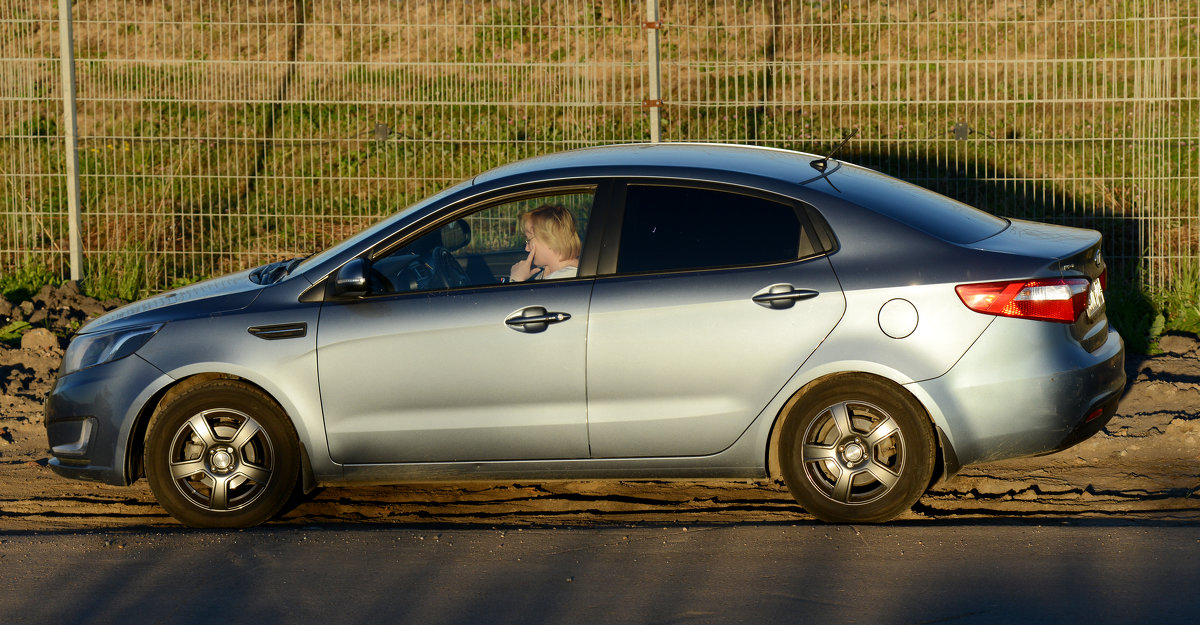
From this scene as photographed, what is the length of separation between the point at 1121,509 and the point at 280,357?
3.80 m

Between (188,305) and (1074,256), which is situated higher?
(1074,256)

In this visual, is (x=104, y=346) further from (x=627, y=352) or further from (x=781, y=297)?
(x=781, y=297)

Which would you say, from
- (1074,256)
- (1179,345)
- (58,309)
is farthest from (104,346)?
(1179,345)

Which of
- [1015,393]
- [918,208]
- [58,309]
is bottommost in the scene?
[58,309]

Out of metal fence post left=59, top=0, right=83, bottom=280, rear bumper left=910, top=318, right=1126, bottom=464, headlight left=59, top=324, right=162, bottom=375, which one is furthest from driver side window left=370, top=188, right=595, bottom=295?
metal fence post left=59, top=0, right=83, bottom=280

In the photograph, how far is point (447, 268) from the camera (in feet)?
18.6

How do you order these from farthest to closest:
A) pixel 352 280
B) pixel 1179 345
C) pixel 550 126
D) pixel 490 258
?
pixel 550 126
pixel 1179 345
pixel 490 258
pixel 352 280

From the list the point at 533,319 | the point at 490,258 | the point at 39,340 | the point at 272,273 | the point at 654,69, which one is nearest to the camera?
the point at 533,319

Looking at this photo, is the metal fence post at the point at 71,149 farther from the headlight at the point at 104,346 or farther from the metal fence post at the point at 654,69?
the headlight at the point at 104,346

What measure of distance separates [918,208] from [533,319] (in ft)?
5.82

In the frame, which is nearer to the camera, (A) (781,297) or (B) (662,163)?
(A) (781,297)

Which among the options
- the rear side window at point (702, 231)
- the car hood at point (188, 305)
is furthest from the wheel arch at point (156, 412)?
the rear side window at point (702, 231)

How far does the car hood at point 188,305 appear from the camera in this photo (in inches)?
221

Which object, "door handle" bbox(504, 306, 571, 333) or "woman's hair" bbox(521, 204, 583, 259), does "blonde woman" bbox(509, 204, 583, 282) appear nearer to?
"woman's hair" bbox(521, 204, 583, 259)
